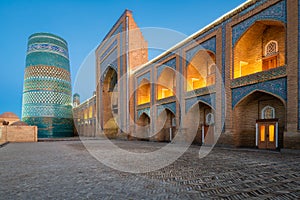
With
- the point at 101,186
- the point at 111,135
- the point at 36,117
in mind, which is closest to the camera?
the point at 101,186

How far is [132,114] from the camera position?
760 inches

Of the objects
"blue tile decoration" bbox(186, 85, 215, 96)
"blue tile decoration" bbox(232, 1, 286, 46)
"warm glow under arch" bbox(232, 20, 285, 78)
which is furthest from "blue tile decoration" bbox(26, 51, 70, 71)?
"warm glow under arch" bbox(232, 20, 285, 78)

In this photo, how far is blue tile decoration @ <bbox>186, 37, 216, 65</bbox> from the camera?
1125 centimetres

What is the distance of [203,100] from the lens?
11.7 m

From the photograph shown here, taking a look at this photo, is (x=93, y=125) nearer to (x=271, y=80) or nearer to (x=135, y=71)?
(x=135, y=71)

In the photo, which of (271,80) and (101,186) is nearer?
(101,186)

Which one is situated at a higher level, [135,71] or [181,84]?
[135,71]

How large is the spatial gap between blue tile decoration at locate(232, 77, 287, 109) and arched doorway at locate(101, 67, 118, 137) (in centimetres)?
1682

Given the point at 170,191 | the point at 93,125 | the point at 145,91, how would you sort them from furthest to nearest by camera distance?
1. the point at 93,125
2. the point at 145,91
3. the point at 170,191

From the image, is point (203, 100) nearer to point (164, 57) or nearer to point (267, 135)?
point (267, 135)

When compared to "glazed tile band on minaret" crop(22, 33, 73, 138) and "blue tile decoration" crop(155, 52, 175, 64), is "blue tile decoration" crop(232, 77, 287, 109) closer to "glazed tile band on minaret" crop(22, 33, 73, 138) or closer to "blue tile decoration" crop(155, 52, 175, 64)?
"blue tile decoration" crop(155, 52, 175, 64)

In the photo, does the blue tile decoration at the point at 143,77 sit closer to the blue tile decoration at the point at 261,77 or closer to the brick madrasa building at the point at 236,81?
the brick madrasa building at the point at 236,81

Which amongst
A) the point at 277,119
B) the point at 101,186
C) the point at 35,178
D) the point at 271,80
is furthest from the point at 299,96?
the point at 35,178

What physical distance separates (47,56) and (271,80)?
2685 centimetres
